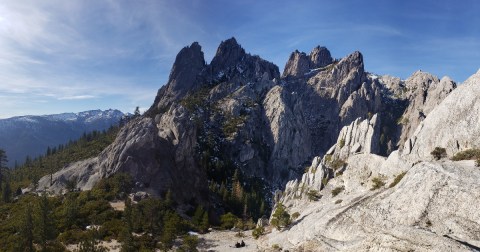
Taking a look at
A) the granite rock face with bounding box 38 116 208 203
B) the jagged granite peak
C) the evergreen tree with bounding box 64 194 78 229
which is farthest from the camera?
the granite rock face with bounding box 38 116 208 203

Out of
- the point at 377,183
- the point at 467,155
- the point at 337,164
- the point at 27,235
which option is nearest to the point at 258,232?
the point at 337,164

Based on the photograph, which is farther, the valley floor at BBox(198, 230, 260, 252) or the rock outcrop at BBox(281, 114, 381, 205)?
the rock outcrop at BBox(281, 114, 381, 205)

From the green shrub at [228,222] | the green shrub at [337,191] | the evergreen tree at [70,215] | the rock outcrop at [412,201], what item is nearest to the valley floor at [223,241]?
the rock outcrop at [412,201]

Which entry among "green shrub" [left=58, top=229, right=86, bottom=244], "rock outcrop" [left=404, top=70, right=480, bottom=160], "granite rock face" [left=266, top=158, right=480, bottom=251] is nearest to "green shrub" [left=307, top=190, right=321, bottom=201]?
"granite rock face" [left=266, top=158, right=480, bottom=251]

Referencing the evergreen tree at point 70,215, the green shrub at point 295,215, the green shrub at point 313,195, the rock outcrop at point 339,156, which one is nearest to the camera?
the green shrub at point 295,215

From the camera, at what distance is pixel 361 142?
230ft

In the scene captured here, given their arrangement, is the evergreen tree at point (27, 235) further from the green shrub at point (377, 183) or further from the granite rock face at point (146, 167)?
the green shrub at point (377, 183)

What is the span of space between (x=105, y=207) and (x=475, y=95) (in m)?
76.7

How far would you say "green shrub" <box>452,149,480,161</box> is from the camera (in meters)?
38.9

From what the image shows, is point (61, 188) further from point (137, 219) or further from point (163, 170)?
point (137, 219)

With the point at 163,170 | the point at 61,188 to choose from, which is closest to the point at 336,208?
the point at 163,170

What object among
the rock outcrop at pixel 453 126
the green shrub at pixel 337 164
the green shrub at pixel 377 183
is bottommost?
the green shrub at pixel 377 183

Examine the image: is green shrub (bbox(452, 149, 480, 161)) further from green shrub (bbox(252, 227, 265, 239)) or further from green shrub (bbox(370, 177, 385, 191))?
green shrub (bbox(252, 227, 265, 239))

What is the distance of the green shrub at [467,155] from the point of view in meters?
38.9
